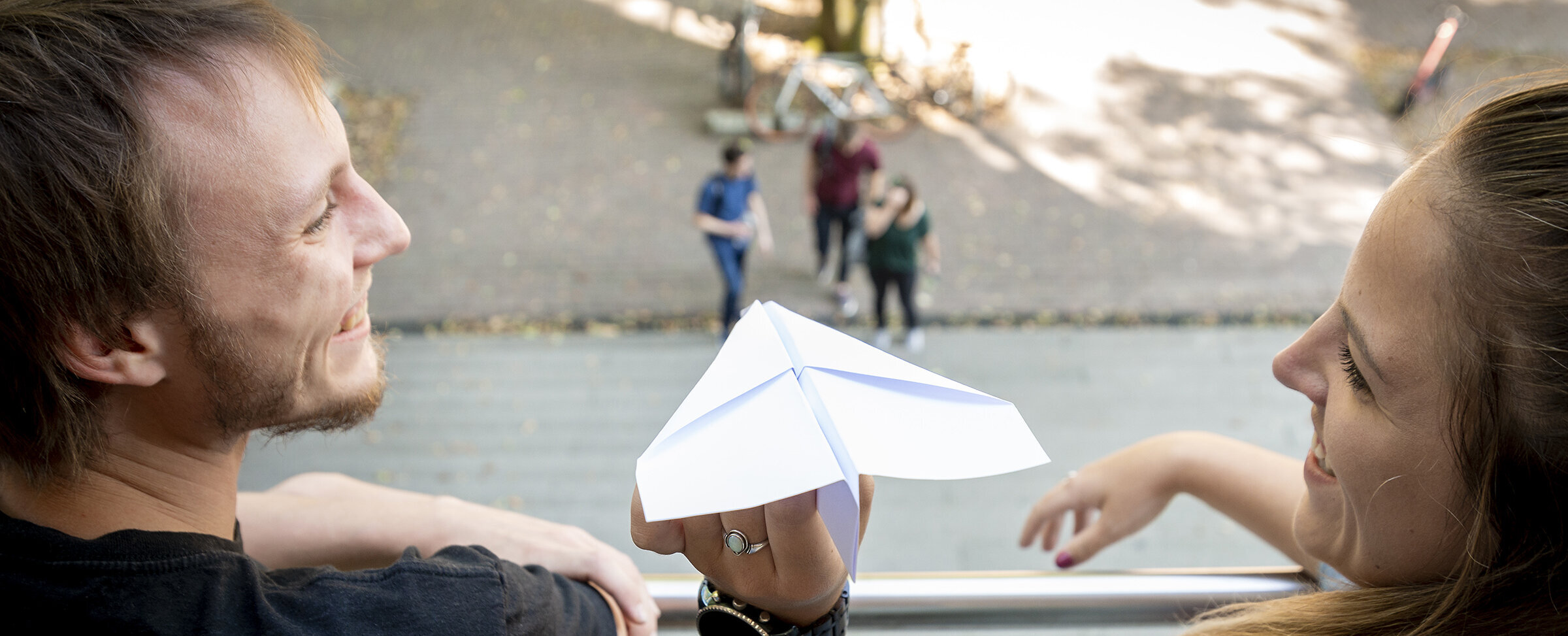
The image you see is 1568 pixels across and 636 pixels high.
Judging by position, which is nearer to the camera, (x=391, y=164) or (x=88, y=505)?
(x=88, y=505)

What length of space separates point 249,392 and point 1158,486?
1.50m

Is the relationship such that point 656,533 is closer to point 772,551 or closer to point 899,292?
point 772,551

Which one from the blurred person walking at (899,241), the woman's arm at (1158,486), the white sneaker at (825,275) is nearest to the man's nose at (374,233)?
the woman's arm at (1158,486)

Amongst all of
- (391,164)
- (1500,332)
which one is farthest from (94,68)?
(391,164)

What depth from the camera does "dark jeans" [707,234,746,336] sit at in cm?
806

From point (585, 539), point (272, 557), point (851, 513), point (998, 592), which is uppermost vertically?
point (851, 513)

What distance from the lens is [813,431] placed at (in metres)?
0.88

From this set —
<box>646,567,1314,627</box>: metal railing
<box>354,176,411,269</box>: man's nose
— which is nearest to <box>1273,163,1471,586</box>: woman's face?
<box>646,567,1314,627</box>: metal railing

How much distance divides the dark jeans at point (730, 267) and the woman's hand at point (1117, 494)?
636 cm

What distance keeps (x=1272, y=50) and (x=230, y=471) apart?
14.2 metres

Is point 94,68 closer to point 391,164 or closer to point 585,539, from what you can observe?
point 585,539

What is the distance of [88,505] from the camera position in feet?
4.09

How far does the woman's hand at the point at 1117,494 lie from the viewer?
1.73 metres

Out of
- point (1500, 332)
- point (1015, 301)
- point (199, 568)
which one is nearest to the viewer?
point (1500, 332)
